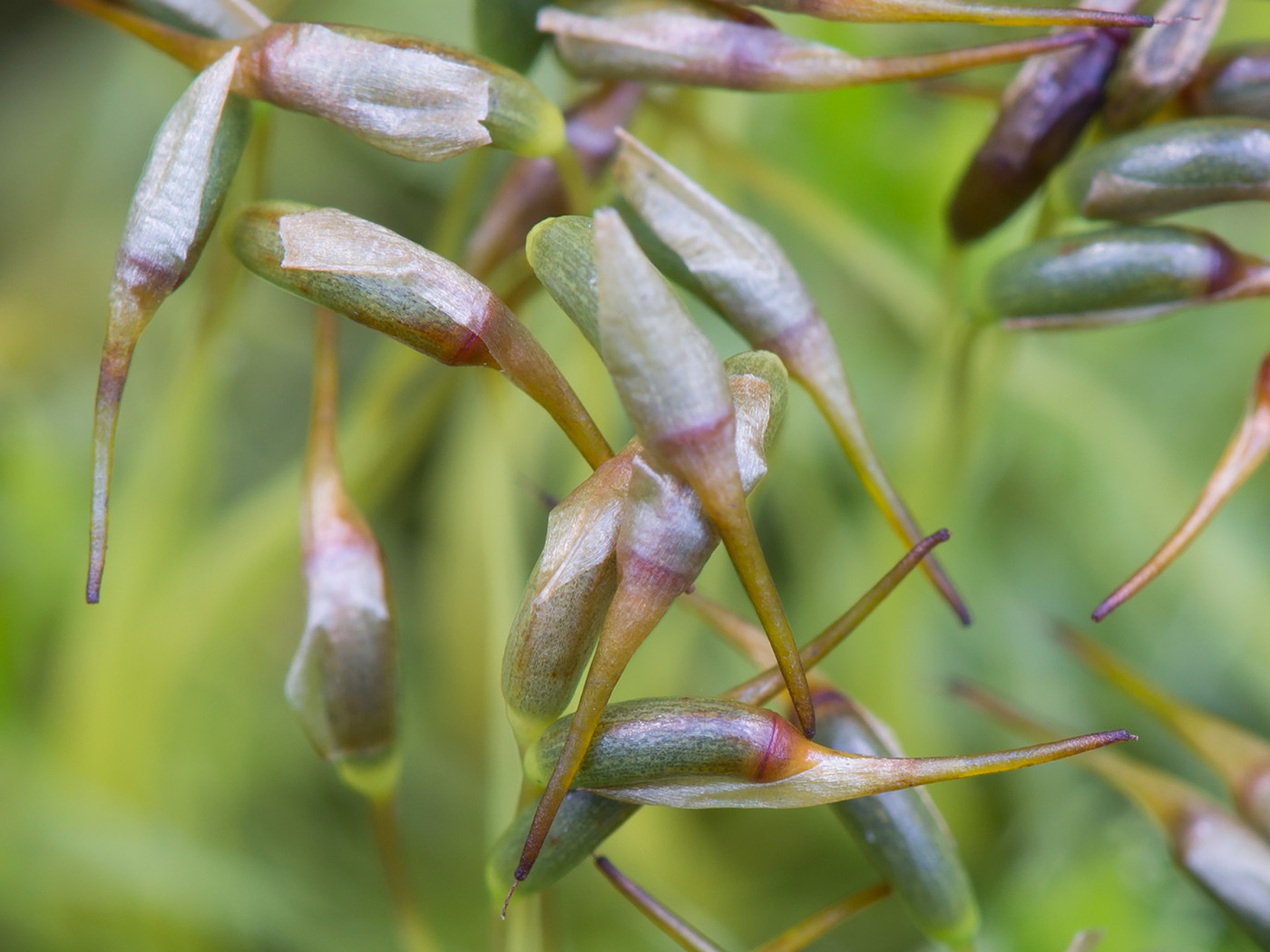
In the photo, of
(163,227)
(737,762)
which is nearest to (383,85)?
(163,227)

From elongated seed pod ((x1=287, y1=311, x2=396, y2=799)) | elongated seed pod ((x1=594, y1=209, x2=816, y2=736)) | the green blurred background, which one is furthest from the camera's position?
the green blurred background

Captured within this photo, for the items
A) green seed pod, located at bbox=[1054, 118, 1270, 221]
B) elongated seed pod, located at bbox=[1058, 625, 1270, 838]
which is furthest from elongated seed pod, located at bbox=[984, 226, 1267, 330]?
elongated seed pod, located at bbox=[1058, 625, 1270, 838]

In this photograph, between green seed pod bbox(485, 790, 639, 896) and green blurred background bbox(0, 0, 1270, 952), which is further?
green blurred background bbox(0, 0, 1270, 952)

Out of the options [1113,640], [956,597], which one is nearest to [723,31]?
[956,597]

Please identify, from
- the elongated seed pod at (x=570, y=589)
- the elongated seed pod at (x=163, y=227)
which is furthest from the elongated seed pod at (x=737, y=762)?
the elongated seed pod at (x=163, y=227)

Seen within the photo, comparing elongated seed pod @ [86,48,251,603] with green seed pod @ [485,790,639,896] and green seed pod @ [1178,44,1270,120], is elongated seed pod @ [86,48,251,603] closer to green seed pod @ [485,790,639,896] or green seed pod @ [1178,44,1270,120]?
green seed pod @ [485,790,639,896]

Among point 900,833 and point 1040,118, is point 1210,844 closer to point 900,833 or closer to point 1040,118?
point 900,833

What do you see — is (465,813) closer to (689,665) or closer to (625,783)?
(689,665)
